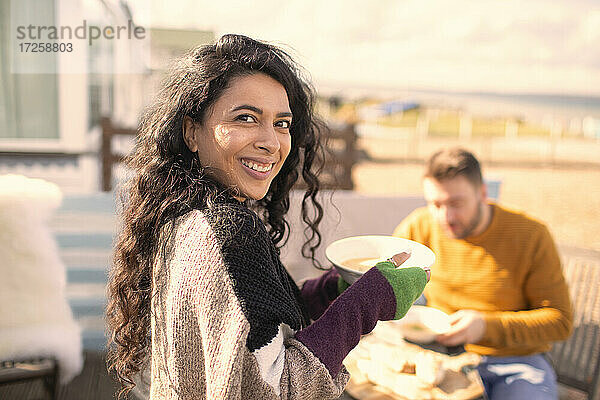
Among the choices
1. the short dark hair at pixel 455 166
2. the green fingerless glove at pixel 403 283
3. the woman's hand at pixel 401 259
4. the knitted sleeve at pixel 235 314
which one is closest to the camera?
the knitted sleeve at pixel 235 314

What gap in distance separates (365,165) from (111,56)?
8801mm

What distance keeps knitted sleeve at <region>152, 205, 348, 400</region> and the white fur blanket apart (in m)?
1.49

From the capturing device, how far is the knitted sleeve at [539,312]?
1689 mm

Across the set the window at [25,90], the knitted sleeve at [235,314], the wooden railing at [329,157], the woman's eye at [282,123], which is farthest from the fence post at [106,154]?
the knitted sleeve at [235,314]

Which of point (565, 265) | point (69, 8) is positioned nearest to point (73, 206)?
point (69, 8)

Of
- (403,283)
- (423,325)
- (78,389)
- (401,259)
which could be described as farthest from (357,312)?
(78,389)

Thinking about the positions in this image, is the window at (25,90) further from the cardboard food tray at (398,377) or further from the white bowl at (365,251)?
the cardboard food tray at (398,377)

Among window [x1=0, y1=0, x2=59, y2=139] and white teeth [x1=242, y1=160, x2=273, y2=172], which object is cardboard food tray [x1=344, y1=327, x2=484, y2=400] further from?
window [x1=0, y1=0, x2=59, y2=139]

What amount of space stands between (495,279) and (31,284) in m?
1.80

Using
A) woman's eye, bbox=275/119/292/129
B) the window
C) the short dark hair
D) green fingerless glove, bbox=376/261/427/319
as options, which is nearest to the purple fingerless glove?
green fingerless glove, bbox=376/261/427/319

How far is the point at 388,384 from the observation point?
1.23 m

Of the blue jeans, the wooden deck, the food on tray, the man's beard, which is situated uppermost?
the man's beard

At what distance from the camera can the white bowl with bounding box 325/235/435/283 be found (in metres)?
1.06

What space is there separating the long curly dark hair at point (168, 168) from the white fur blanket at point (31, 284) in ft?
3.78
